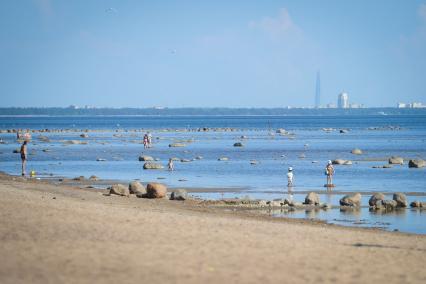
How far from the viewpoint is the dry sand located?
49.1 ft

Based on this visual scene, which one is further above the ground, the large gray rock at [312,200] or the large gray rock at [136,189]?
the large gray rock at [136,189]

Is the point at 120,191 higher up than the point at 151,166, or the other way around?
the point at 120,191

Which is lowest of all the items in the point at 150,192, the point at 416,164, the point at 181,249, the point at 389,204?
the point at 416,164

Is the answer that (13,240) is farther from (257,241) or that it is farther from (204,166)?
(204,166)

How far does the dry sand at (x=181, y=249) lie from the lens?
14961mm

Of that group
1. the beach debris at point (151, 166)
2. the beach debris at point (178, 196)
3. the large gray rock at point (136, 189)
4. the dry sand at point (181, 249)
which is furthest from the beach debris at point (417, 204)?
the beach debris at point (151, 166)

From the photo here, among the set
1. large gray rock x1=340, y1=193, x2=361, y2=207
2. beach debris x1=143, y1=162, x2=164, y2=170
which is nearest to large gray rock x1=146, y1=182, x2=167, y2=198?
large gray rock x1=340, y1=193, x2=361, y2=207

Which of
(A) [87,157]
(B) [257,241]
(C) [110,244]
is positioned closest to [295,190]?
(B) [257,241]

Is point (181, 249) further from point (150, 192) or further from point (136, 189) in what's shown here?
point (136, 189)

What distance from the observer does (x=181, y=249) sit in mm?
17531

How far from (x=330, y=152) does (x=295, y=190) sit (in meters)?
37.2

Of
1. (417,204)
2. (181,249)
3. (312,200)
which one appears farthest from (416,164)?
(181,249)

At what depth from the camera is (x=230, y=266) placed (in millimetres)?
15953

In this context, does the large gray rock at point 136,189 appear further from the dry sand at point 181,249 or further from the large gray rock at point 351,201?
the large gray rock at point 351,201
